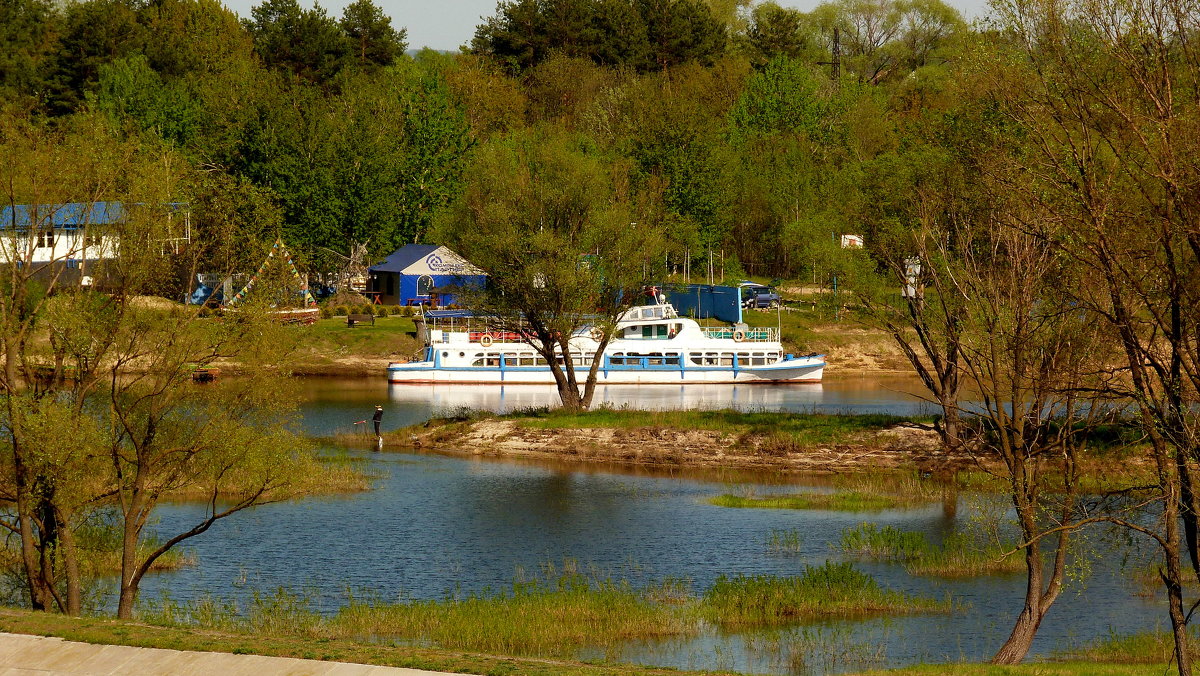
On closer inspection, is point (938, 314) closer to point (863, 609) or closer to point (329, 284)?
point (863, 609)

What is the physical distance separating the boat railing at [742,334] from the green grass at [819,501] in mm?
36676

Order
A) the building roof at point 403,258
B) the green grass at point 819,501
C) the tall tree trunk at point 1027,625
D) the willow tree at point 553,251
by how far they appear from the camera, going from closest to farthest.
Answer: the tall tree trunk at point 1027,625, the green grass at point 819,501, the willow tree at point 553,251, the building roof at point 403,258

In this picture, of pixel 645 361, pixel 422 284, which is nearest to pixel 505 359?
pixel 645 361

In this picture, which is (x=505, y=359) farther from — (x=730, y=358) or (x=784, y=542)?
(x=784, y=542)

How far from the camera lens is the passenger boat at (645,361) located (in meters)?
→ 77.7

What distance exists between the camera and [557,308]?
53.7 m

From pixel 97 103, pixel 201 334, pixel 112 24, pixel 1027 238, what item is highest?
pixel 112 24

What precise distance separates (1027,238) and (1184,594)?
10527mm

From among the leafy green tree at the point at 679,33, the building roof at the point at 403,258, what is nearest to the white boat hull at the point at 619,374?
the building roof at the point at 403,258

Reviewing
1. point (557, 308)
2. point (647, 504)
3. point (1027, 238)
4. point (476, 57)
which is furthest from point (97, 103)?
point (1027, 238)

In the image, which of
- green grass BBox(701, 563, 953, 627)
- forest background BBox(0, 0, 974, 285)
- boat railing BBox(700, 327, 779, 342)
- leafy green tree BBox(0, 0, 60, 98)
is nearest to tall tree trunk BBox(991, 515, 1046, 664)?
green grass BBox(701, 563, 953, 627)

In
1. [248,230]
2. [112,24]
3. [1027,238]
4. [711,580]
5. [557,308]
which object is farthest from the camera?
[112,24]

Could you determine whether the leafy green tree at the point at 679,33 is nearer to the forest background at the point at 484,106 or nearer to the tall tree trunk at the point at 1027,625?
the forest background at the point at 484,106

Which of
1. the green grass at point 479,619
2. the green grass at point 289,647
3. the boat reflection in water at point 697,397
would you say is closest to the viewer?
the green grass at point 289,647
